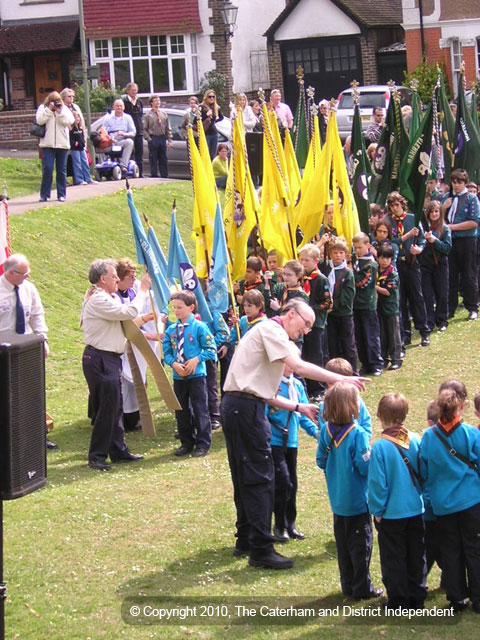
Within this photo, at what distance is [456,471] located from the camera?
7.77 metres

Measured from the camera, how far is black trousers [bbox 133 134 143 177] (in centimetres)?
2816

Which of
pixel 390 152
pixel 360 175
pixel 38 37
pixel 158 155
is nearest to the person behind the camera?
pixel 360 175

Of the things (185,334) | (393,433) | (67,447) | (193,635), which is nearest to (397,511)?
(393,433)

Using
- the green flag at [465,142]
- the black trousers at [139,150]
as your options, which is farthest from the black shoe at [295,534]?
the black trousers at [139,150]

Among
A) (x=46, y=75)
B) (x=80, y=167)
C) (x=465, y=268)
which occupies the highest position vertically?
(x=46, y=75)

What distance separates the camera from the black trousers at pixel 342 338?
14852 millimetres

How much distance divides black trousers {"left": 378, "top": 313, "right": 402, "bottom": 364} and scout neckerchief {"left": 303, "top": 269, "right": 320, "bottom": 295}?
209cm

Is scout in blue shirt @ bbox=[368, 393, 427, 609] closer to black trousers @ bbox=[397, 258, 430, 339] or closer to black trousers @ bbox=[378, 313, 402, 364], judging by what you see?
black trousers @ bbox=[378, 313, 402, 364]

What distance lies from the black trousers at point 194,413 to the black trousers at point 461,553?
14.7 feet

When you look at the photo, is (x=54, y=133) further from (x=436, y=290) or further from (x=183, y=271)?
(x=183, y=271)

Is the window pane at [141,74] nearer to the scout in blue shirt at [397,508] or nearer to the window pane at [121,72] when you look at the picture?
the window pane at [121,72]

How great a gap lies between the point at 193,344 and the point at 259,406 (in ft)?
11.5

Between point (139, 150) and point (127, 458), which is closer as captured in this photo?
point (127, 458)

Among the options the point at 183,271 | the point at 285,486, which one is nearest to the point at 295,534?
the point at 285,486
